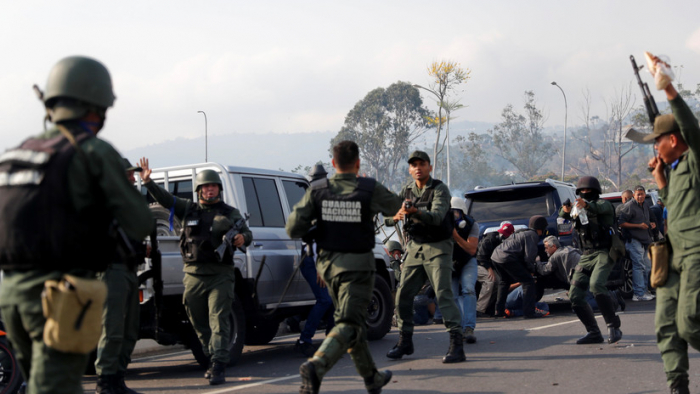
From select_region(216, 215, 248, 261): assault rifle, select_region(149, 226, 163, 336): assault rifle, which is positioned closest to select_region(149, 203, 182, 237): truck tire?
select_region(216, 215, 248, 261): assault rifle

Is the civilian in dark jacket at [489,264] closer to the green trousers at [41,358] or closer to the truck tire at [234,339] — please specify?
the truck tire at [234,339]

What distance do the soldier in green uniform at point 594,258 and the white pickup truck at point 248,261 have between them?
9.50 feet

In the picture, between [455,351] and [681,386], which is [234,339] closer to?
[455,351]

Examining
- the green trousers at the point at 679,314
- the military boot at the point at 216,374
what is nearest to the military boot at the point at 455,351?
the military boot at the point at 216,374

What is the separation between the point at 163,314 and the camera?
696 cm

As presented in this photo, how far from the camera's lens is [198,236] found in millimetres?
6652

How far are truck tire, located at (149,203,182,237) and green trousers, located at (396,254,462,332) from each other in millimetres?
2308

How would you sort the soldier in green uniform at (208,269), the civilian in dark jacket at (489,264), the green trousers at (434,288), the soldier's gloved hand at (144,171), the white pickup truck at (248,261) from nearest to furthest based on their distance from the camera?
the soldier's gloved hand at (144,171) < the soldier in green uniform at (208,269) < the white pickup truck at (248,261) < the green trousers at (434,288) < the civilian in dark jacket at (489,264)

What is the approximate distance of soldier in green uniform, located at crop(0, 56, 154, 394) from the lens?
3.03 metres

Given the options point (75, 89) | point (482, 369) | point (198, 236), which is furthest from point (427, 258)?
point (75, 89)

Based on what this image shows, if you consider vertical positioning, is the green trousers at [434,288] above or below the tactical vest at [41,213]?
below

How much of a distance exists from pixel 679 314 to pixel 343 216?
2.30 metres

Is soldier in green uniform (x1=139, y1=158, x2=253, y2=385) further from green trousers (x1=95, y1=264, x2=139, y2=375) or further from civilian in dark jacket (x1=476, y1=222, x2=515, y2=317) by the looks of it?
civilian in dark jacket (x1=476, y1=222, x2=515, y2=317)

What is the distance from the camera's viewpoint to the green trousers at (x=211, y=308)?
6566 mm
